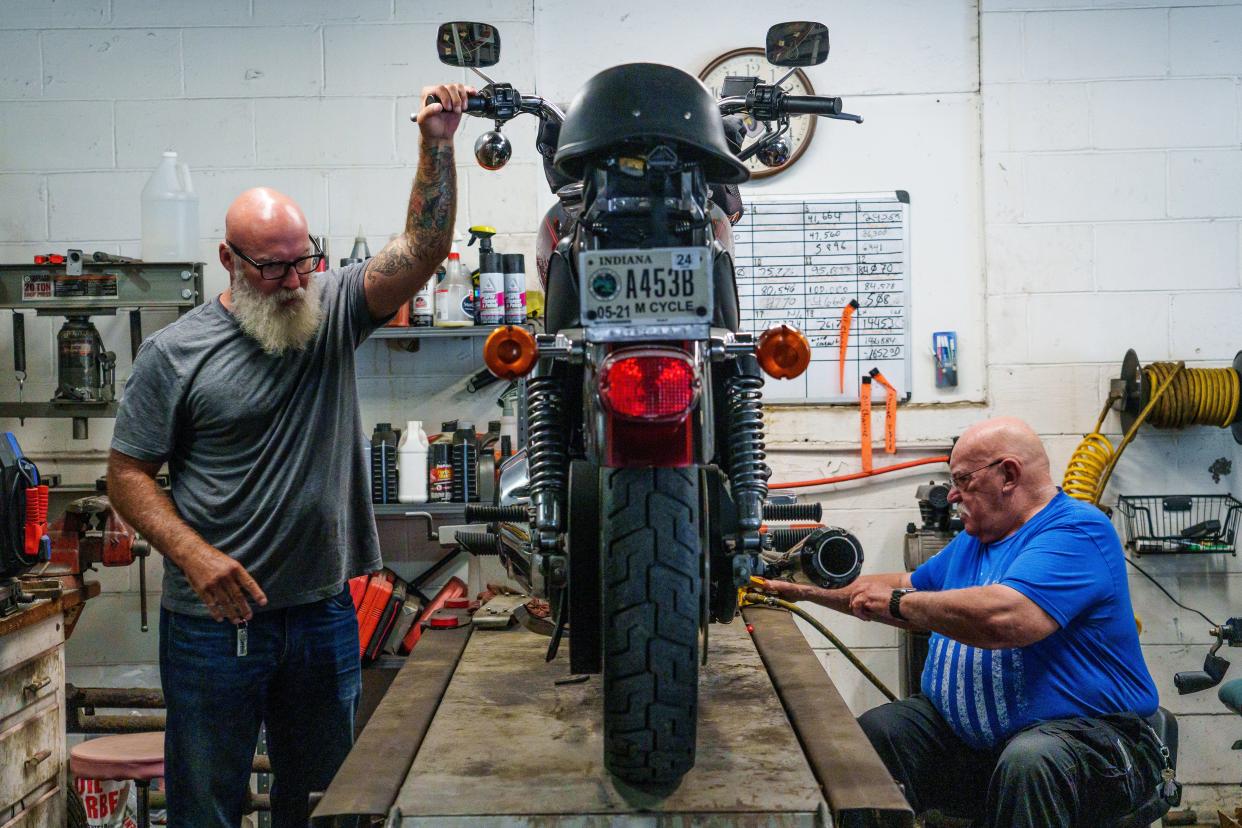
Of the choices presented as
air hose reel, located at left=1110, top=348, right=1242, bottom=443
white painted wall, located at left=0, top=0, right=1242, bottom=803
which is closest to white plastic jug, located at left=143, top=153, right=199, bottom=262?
white painted wall, located at left=0, top=0, right=1242, bottom=803

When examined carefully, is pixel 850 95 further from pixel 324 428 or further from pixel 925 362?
pixel 324 428

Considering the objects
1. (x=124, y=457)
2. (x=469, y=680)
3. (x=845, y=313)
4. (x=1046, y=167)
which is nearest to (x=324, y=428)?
(x=124, y=457)

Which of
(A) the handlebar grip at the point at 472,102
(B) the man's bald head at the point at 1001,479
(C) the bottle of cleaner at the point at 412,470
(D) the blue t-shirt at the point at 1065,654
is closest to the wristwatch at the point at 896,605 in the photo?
(D) the blue t-shirt at the point at 1065,654

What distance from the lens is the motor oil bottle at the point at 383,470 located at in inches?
136

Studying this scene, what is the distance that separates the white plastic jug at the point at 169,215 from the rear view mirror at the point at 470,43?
1.75m

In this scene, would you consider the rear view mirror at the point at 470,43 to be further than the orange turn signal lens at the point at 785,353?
Yes

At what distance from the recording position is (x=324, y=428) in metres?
2.22

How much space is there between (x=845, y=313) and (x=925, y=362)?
1.07 ft

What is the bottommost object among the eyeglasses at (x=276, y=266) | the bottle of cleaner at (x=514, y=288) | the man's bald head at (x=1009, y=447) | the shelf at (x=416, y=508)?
the shelf at (x=416, y=508)

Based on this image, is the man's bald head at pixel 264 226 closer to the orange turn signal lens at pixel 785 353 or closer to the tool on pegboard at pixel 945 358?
the orange turn signal lens at pixel 785 353

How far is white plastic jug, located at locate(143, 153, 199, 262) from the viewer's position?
3596 millimetres

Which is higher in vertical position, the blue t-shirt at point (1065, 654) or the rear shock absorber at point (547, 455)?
the rear shock absorber at point (547, 455)

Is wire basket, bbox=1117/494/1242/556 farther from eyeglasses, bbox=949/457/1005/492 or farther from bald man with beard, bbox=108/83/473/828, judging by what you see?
bald man with beard, bbox=108/83/473/828

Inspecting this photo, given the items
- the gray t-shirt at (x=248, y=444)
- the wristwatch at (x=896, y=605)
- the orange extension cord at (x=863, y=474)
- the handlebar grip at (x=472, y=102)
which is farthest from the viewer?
the orange extension cord at (x=863, y=474)
